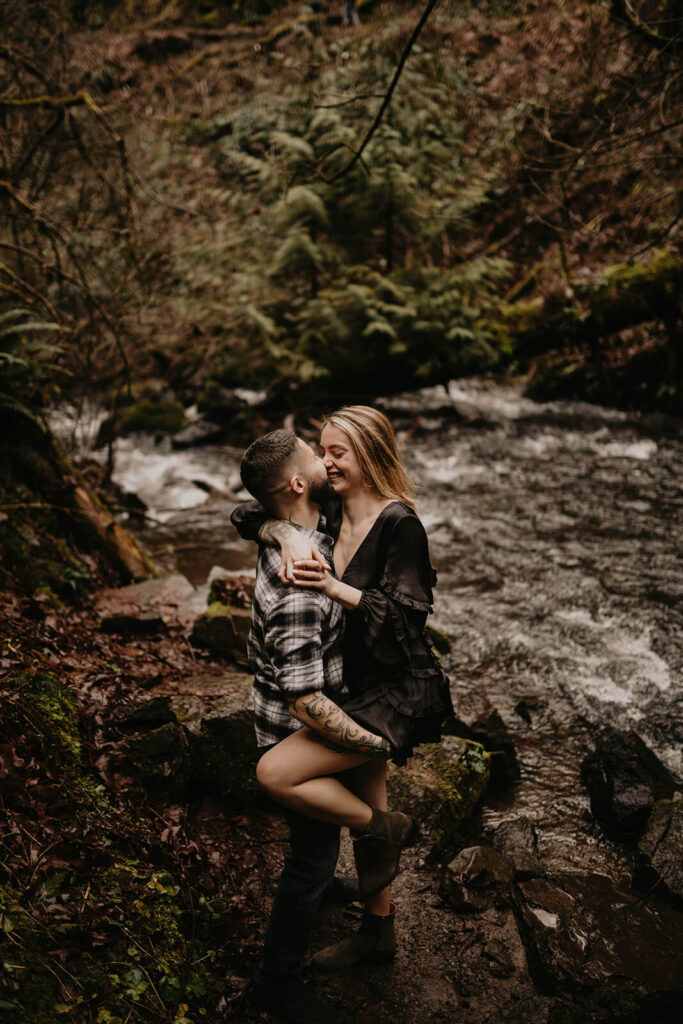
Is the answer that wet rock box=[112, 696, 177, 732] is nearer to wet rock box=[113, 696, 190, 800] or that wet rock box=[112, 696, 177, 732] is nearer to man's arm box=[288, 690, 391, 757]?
wet rock box=[113, 696, 190, 800]

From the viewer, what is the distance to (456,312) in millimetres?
13430

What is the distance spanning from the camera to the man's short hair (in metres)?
2.35

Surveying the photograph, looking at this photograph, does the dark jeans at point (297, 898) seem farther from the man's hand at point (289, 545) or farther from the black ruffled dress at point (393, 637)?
the man's hand at point (289, 545)

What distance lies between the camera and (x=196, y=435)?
13.4 m

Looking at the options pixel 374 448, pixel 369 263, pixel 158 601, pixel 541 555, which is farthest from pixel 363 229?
pixel 374 448

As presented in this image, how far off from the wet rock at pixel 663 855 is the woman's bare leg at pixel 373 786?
174 centimetres

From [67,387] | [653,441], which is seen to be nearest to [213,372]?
[67,387]

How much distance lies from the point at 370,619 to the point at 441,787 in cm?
205

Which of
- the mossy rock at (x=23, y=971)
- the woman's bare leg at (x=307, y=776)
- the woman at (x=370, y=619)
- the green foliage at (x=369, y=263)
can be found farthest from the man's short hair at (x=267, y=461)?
the green foliage at (x=369, y=263)

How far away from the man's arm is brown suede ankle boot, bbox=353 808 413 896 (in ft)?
1.52

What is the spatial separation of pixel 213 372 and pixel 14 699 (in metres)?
12.8

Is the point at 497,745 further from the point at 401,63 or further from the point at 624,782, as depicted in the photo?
the point at 401,63

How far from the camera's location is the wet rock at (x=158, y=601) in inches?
219

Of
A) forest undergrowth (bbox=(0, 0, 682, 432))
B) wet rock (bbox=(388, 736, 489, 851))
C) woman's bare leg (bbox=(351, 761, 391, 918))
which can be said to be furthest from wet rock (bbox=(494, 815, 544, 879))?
forest undergrowth (bbox=(0, 0, 682, 432))
